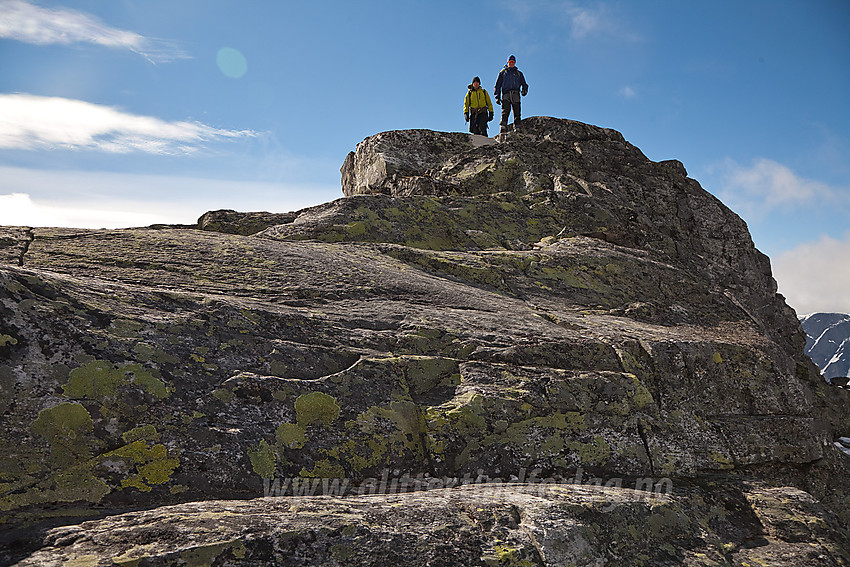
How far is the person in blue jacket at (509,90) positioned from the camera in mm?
24109

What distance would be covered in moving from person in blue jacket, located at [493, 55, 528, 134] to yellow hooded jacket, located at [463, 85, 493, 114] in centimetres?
190

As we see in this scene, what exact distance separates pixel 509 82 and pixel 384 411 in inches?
818

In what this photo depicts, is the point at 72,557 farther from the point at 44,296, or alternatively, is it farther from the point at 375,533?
the point at 44,296

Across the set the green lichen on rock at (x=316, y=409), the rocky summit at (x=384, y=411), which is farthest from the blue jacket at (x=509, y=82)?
the green lichen on rock at (x=316, y=409)

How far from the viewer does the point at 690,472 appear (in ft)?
24.3

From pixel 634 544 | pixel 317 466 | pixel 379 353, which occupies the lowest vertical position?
pixel 634 544

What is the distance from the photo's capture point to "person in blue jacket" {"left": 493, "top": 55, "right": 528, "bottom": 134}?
2411 centimetres

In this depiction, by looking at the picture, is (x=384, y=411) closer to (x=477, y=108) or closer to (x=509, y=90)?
(x=509, y=90)

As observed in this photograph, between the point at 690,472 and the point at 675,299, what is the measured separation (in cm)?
512

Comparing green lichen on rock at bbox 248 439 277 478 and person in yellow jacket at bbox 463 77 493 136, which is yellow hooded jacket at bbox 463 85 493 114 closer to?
person in yellow jacket at bbox 463 77 493 136

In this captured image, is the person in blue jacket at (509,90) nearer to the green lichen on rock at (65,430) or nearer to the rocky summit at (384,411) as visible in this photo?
the rocky summit at (384,411)

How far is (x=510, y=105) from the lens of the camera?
80.5 feet

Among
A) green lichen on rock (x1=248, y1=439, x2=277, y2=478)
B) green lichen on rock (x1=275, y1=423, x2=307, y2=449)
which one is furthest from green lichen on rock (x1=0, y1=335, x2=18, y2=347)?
green lichen on rock (x1=275, y1=423, x2=307, y2=449)

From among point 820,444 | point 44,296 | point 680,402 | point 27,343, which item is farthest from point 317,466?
point 820,444
